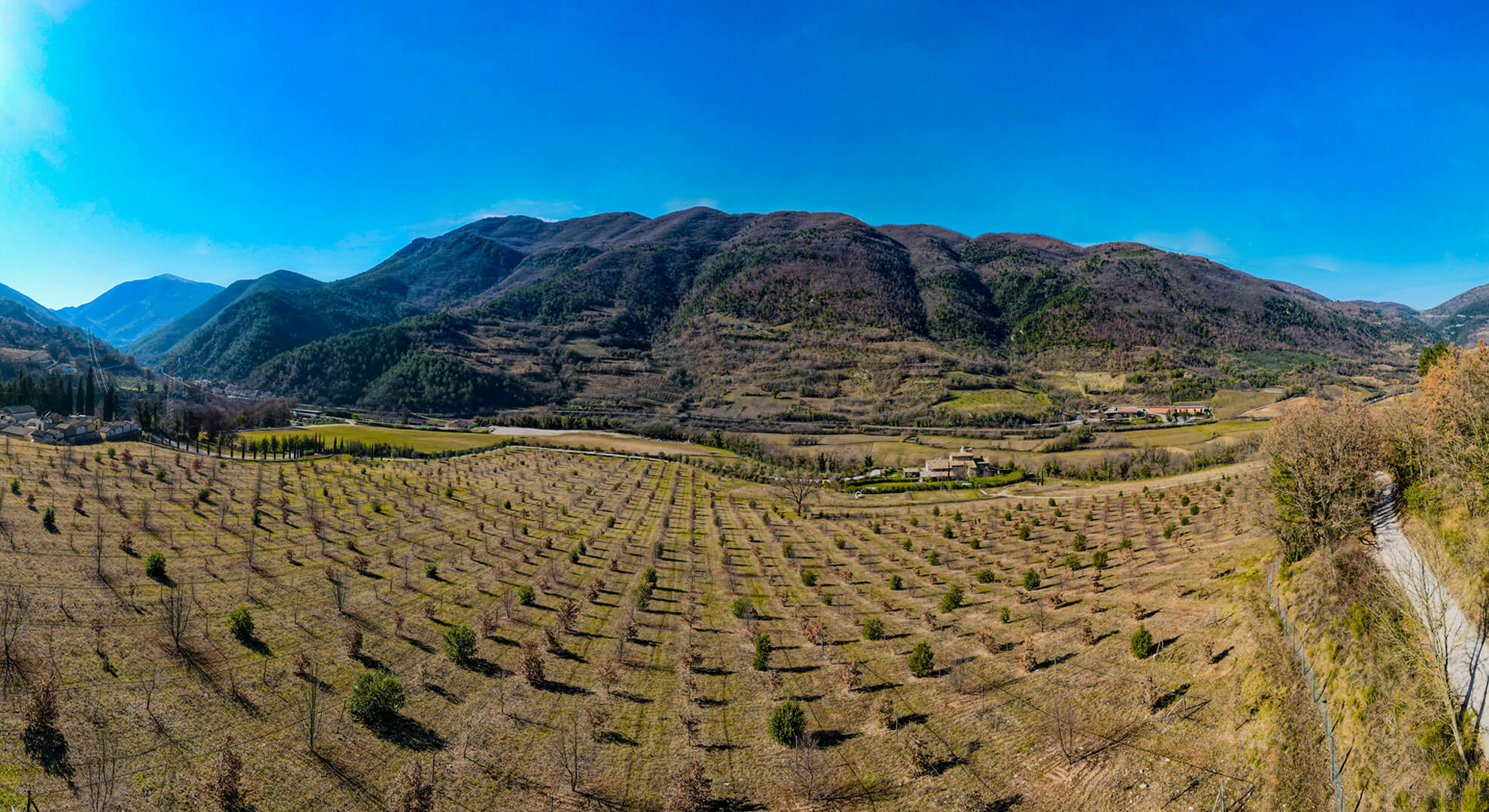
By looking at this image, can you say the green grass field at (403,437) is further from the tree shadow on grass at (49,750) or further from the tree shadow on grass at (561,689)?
the tree shadow on grass at (49,750)

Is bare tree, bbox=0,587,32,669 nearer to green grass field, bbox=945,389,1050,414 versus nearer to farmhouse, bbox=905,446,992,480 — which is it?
farmhouse, bbox=905,446,992,480

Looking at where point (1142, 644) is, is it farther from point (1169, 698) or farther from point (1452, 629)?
point (1452, 629)

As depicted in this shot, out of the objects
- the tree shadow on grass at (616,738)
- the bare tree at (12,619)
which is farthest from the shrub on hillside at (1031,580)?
the bare tree at (12,619)

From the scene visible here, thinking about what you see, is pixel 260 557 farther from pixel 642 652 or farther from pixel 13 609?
pixel 642 652

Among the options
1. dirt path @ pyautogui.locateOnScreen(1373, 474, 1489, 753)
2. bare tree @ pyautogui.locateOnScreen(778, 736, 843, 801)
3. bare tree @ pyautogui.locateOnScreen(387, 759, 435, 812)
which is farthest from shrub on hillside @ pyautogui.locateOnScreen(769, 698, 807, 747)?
dirt path @ pyautogui.locateOnScreen(1373, 474, 1489, 753)

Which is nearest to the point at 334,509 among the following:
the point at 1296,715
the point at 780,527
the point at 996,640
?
the point at 780,527

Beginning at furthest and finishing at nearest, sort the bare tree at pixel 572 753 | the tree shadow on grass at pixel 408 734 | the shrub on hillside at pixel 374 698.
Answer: the shrub on hillside at pixel 374 698, the tree shadow on grass at pixel 408 734, the bare tree at pixel 572 753
